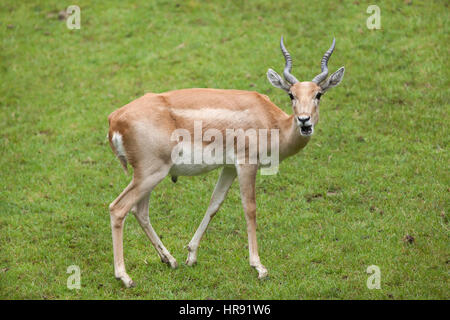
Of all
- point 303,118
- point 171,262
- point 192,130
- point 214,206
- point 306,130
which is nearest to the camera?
point 303,118

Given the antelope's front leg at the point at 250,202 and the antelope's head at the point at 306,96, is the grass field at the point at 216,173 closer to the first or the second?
the antelope's front leg at the point at 250,202

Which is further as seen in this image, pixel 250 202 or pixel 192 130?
pixel 250 202

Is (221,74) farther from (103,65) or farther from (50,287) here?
(50,287)

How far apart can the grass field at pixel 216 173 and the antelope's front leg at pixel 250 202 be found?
7.2 inches

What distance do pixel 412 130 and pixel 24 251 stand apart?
302 inches

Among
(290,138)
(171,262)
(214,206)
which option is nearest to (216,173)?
→ (214,206)

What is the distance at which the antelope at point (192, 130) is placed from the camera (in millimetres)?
7781

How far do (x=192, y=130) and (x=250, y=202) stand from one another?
1.29 meters

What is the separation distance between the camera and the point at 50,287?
7.89 meters

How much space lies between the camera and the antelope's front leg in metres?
8.07

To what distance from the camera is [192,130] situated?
8.00 m

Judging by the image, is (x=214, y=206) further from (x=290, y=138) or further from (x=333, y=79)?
(x=333, y=79)

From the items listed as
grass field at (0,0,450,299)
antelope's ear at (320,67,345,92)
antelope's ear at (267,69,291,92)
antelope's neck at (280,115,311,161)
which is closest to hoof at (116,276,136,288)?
grass field at (0,0,450,299)

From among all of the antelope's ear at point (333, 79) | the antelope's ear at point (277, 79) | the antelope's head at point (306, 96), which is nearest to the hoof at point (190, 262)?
the antelope's head at point (306, 96)
